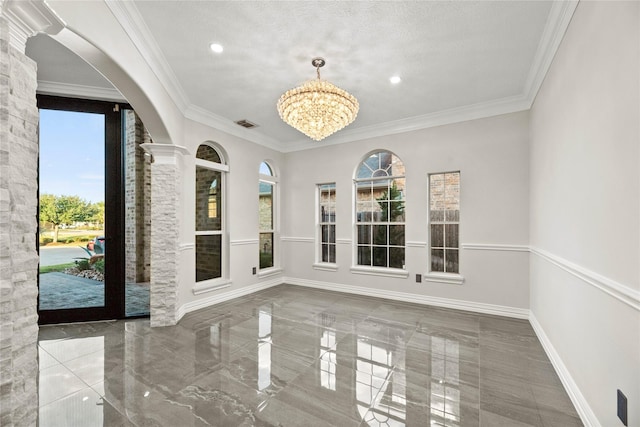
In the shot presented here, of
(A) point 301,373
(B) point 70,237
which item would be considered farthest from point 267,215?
(A) point 301,373

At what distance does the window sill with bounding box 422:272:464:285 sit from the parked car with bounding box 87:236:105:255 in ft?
15.1

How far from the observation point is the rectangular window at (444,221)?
431 cm

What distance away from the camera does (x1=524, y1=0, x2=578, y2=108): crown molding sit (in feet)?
6.86

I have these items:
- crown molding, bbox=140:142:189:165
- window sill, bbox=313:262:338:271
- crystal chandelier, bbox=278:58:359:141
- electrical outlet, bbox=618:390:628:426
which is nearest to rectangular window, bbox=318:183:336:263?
window sill, bbox=313:262:338:271

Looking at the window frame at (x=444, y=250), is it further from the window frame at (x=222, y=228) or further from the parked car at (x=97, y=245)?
the parked car at (x=97, y=245)

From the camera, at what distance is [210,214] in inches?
179

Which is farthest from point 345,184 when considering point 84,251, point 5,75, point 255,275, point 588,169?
point 5,75

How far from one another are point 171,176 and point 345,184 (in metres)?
2.90

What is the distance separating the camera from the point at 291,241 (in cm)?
586

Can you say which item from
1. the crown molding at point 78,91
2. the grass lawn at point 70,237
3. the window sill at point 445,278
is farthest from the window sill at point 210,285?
the window sill at point 445,278

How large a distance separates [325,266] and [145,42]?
13.8ft

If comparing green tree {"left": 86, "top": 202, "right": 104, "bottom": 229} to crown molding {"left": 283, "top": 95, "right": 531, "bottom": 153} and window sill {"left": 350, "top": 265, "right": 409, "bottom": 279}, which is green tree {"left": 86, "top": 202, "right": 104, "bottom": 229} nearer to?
crown molding {"left": 283, "top": 95, "right": 531, "bottom": 153}

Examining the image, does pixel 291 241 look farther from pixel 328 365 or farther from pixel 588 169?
pixel 588 169

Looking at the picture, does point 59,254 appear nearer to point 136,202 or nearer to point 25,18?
point 136,202
